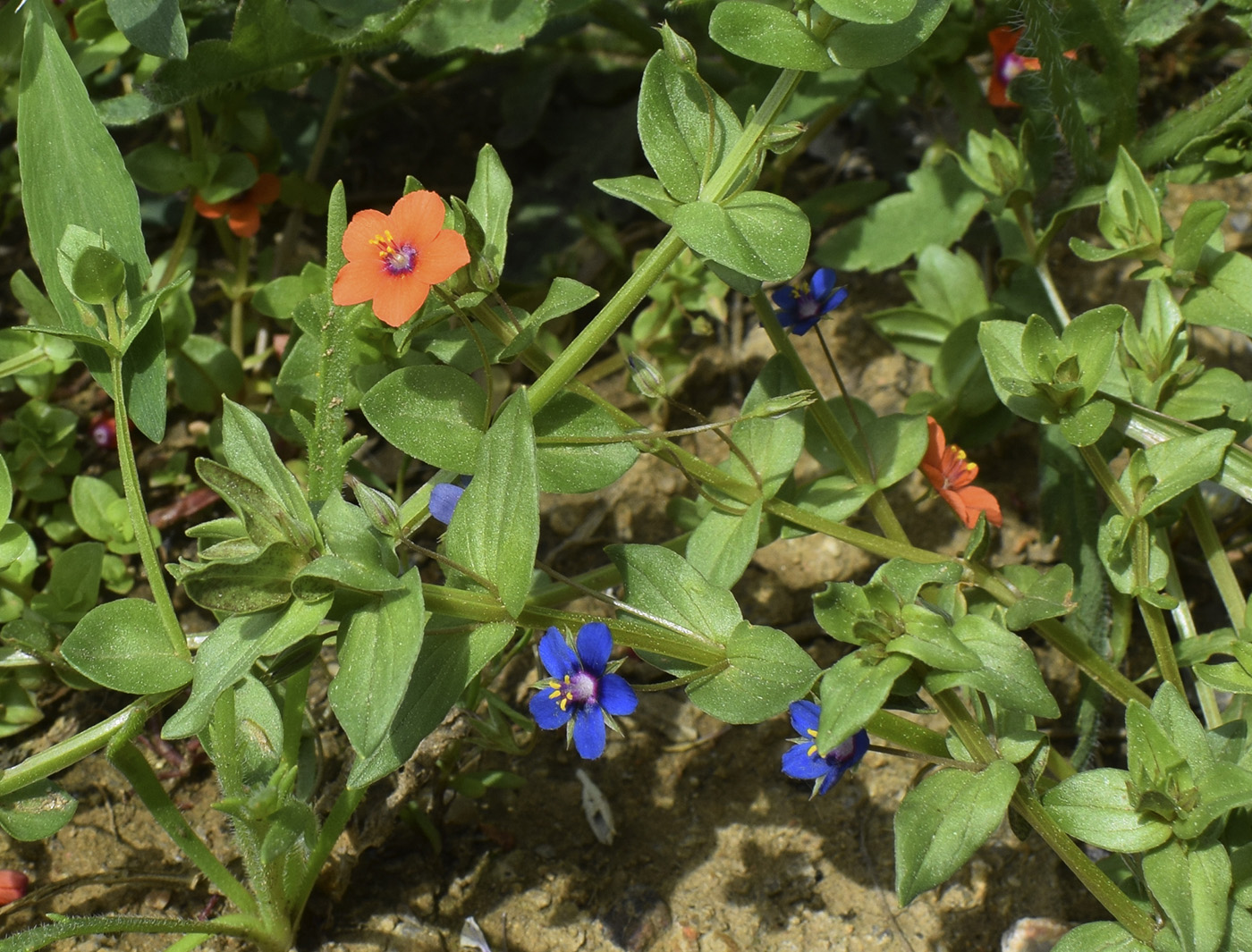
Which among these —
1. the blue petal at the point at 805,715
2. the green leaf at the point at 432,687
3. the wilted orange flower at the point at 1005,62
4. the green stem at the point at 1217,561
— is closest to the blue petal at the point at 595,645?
the green leaf at the point at 432,687

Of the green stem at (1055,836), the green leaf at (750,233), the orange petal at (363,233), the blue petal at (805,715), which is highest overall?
the green leaf at (750,233)

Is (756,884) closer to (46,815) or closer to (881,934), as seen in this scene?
(881,934)

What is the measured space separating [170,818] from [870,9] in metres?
1.69

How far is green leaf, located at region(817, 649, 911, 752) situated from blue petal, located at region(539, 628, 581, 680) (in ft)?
1.19

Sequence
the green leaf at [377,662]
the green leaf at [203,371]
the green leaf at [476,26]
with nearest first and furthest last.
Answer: the green leaf at [377,662] < the green leaf at [476,26] < the green leaf at [203,371]

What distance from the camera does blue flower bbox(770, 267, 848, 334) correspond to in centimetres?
206

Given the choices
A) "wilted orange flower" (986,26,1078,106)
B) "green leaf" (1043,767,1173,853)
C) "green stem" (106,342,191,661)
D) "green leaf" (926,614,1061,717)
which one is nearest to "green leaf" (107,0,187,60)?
"green stem" (106,342,191,661)

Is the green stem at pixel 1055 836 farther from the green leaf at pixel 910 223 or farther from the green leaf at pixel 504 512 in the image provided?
the green leaf at pixel 910 223

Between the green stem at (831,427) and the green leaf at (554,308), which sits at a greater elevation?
the green leaf at (554,308)

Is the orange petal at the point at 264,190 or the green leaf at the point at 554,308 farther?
the orange petal at the point at 264,190

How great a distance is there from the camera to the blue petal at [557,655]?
1.58 meters

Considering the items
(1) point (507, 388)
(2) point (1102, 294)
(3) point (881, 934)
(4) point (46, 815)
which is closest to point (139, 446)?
(1) point (507, 388)

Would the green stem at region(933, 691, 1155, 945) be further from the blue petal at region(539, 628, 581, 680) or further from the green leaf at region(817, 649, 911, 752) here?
the blue petal at region(539, 628, 581, 680)

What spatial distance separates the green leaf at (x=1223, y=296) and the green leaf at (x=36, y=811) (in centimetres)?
222
